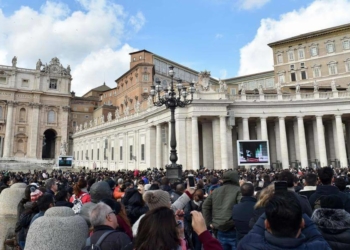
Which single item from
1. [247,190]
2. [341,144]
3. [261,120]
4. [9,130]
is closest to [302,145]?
[341,144]

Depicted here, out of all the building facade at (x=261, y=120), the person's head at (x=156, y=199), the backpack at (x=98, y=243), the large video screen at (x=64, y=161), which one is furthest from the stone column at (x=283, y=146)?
the backpack at (x=98, y=243)

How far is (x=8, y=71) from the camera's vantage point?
57.4 metres

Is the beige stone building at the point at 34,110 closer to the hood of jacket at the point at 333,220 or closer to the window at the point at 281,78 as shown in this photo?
the window at the point at 281,78

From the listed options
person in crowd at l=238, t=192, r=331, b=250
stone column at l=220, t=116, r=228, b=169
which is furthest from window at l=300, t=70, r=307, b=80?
person in crowd at l=238, t=192, r=331, b=250

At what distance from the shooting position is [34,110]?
58562 mm

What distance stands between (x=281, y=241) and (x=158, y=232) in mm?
927

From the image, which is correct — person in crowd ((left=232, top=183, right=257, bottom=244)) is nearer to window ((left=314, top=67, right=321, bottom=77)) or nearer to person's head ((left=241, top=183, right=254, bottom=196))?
person's head ((left=241, top=183, right=254, bottom=196))

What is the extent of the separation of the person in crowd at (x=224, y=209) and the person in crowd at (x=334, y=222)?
4.95 feet

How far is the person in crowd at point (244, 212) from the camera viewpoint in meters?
3.69

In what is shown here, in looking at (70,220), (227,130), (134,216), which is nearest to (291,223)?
(70,220)

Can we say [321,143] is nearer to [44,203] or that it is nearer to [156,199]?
[156,199]

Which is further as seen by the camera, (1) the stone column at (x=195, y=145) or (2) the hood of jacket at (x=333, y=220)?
(1) the stone column at (x=195, y=145)

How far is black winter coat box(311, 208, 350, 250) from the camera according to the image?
105 inches

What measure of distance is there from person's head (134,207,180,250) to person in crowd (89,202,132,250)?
561mm
